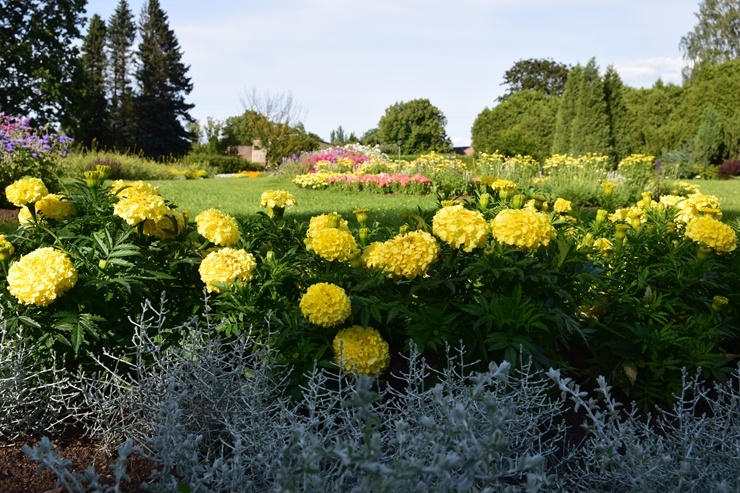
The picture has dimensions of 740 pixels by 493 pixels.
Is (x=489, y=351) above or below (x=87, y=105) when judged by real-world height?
below

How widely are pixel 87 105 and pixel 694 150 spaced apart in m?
22.4

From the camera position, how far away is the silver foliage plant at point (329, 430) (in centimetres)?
137

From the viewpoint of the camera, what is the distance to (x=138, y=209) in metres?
2.42

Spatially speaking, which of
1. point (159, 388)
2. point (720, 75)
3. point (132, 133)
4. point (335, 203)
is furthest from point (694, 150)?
point (132, 133)

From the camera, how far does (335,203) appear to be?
388 inches

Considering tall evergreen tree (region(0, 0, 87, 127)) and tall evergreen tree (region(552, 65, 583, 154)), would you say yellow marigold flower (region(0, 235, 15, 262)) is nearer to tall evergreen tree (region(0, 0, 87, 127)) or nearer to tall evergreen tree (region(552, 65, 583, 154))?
tall evergreen tree (region(552, 65, 583, 154))

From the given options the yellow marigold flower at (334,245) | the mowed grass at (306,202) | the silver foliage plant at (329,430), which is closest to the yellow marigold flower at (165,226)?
the silver foliage plant at (329,430)

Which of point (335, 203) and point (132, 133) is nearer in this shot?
point (335, 203)

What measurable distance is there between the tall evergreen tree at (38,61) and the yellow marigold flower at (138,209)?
25.1 meters

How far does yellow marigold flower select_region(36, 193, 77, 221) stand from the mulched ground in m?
0.94

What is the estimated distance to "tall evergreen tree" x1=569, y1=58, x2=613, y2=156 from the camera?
57.8 ft

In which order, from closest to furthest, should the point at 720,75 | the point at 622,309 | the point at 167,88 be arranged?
the point at 622,309, the point at 720,75, the point at 167,88

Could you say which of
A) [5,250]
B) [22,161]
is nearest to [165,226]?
[5,250]

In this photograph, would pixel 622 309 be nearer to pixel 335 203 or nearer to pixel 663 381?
pixel 663 381
